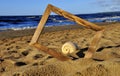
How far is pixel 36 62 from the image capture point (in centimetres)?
533

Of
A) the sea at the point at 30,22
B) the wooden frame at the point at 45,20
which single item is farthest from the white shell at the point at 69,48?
the sea at the point at 30,22

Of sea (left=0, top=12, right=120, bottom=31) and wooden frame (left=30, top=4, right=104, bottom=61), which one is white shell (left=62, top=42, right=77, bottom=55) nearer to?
wooden frame (left=30, top=4, right=104, bottom=61)

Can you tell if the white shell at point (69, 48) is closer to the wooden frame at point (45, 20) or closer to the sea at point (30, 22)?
the wooden frame at point (45, 20)

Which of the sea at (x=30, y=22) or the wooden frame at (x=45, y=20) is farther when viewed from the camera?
the sea at (x=30, y=22)

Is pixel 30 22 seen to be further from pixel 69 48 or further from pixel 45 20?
pixel 45 20

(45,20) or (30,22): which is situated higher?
(45,20)

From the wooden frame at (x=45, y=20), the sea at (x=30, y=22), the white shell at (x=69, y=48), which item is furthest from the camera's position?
the sea at (x=30, y=22)

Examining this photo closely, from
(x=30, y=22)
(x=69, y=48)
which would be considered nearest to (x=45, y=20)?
(x=69, y=48)

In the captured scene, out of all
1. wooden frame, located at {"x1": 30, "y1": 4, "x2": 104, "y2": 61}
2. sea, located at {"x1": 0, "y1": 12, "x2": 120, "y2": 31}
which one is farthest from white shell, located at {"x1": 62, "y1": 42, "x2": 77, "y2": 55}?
sea, located at {"x1": 0, "y1": 12, "x2": 120, "y2": 31}

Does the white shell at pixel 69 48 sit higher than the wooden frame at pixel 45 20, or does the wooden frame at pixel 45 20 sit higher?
the wooden frame at pixel 45 20

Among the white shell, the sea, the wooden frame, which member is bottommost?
the sea

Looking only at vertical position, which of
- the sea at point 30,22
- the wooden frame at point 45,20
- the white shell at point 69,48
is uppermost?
the wooden frame at point 45,20

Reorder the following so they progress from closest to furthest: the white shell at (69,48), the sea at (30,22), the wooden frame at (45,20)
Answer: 1. the wooden frame at (45,20)
2. the white shell at (69,48)
3. the sea at (30,22)

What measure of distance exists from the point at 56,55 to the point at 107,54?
149 centimetres
